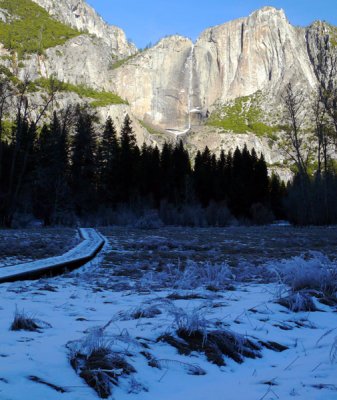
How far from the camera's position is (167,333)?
2402 mm

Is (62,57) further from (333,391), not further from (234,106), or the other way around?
(333,391)

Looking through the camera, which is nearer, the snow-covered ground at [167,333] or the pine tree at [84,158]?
the snow-covered ground at [167,333]

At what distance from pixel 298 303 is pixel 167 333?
4.73ft

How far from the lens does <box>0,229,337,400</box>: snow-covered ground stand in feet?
5.38

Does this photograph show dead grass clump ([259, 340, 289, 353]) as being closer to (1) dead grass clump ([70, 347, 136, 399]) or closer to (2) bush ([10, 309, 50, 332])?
(1) dead grass clump ([70, 347, 136, 399])

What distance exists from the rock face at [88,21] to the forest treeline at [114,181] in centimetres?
12361

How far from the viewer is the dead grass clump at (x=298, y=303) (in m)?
3.29

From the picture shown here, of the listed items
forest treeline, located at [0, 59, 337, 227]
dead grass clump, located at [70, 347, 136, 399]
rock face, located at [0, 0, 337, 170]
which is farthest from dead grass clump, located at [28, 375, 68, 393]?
rock face, located at [0, 0, 337, 170]

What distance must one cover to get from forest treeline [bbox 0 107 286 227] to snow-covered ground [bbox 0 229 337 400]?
75.9ft

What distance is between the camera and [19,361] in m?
1.74

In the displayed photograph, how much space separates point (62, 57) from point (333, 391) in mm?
129580

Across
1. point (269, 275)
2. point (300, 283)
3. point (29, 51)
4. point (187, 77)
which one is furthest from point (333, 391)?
point (187, 77)

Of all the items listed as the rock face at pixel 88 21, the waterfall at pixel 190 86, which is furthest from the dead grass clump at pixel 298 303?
the rock face at pixel 88 21

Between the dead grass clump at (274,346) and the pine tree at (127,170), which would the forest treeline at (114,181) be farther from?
the dead grass clump at (274,346)
